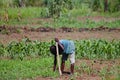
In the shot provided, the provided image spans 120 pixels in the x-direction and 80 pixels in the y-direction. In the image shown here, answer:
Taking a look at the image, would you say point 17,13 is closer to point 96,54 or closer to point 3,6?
point 3,6

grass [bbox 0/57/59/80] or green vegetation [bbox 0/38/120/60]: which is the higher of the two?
grass [bbox 0/57/59/80]

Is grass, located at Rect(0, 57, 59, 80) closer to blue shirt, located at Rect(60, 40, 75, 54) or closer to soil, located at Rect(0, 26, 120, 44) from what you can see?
blue shirt, located at Rect(60, 40, 75, 54)

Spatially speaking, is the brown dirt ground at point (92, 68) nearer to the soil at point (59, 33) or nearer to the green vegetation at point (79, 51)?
the green vegetation at point (79, 51)

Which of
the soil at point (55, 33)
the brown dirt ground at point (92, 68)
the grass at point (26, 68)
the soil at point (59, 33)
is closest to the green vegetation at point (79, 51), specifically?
the brown dirt ground at point (92, 68)

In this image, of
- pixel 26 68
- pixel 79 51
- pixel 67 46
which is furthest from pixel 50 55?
pixel 67 46

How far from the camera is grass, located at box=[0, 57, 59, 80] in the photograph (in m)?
12.4

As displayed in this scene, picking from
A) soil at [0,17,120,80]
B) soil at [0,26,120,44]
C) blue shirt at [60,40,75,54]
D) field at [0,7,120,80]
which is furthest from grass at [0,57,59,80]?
soil at [0,26,120,44]

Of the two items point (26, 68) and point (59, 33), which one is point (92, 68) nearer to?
point (26, 68)

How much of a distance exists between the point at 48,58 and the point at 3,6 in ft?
62.3

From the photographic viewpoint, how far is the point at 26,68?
13570mm

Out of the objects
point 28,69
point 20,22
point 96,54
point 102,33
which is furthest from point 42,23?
point 28,69

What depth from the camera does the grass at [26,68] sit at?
12.4 m

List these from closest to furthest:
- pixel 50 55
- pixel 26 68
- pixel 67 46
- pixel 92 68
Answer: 1. pixel 67 46
2. pixel 26 68
3. pixel 92 68
4. pixel 50 55

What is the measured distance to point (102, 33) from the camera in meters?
24.4
